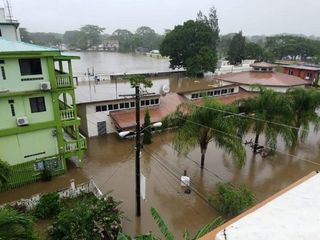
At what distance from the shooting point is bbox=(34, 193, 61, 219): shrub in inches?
472

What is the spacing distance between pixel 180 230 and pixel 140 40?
135778mm

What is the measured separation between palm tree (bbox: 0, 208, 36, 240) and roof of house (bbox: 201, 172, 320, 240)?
167 inches

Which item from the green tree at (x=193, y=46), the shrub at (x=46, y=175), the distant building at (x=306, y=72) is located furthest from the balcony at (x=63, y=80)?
the distant building at (x=306, y=72)

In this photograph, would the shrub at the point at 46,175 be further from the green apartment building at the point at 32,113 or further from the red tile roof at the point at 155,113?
the red tile roof at the point at 155,113

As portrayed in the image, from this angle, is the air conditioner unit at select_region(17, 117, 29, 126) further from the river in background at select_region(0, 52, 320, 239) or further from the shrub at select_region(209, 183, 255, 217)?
the shrub at select_region(209, 183, 255, 217)

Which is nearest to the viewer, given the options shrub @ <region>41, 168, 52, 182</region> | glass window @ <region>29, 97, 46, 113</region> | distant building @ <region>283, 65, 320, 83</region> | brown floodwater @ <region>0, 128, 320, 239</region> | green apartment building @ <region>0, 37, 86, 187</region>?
brown floodwater @ <region>0, 128, 320, 239</region>

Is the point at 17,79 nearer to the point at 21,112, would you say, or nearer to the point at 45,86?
the point at 45,86

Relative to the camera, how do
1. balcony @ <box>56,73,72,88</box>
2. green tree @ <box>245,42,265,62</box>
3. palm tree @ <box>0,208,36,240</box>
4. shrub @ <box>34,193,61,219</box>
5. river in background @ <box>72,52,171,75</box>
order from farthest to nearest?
1. green tree @ <box>245,42,265,62</box>
2. river in background @ <box>72,52,171,75</box>
3. balcony @ <box>56,73,72,88</box>
4. shrub @ <box>34,193,61,219</box>
5. palm tree @ <box>0,208,36,240</box>

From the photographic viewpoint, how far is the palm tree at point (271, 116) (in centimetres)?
1638

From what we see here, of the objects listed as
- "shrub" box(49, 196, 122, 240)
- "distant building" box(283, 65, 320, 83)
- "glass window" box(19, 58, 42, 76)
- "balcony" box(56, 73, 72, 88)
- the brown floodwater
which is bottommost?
the brown floodwater

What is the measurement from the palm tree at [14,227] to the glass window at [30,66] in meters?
10.3

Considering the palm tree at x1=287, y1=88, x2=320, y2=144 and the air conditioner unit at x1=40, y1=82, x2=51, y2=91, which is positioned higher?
the air conditioner unit at x1=40, y1=82, x2=51, y2=91

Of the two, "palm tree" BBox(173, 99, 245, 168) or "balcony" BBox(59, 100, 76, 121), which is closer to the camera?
"palm tree" BBox(173, 99, 245, 168)

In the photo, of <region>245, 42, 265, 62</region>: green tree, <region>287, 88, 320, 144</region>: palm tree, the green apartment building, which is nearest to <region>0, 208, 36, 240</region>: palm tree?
the green apartment building
